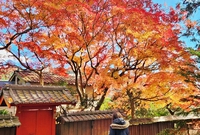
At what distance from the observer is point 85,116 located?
29.4 feet

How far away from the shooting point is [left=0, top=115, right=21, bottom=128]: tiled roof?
6545 millimetres

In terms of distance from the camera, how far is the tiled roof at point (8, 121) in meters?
6.54

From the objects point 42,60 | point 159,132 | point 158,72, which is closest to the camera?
point 158,72

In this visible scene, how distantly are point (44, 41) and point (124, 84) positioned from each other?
5410 millimetres

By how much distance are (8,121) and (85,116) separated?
10.8 feet

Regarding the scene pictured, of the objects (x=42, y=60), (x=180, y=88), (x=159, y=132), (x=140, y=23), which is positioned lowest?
(x=159, y=132)

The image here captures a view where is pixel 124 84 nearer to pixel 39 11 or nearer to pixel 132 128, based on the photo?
pixel 132 128

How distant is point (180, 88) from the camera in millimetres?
11609

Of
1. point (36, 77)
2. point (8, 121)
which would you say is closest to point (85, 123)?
point (8, 121)

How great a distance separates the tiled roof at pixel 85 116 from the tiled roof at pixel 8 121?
1.97 m

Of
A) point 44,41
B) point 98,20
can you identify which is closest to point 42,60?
point 44,41

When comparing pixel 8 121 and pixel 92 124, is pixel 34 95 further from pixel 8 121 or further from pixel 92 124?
pixel 92 124

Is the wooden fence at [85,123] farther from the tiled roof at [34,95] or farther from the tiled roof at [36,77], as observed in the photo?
the tiled roof at [36,77]

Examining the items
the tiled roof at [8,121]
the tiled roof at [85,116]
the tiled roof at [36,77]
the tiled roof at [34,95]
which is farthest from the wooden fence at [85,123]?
the tiled roof at [36,77]
